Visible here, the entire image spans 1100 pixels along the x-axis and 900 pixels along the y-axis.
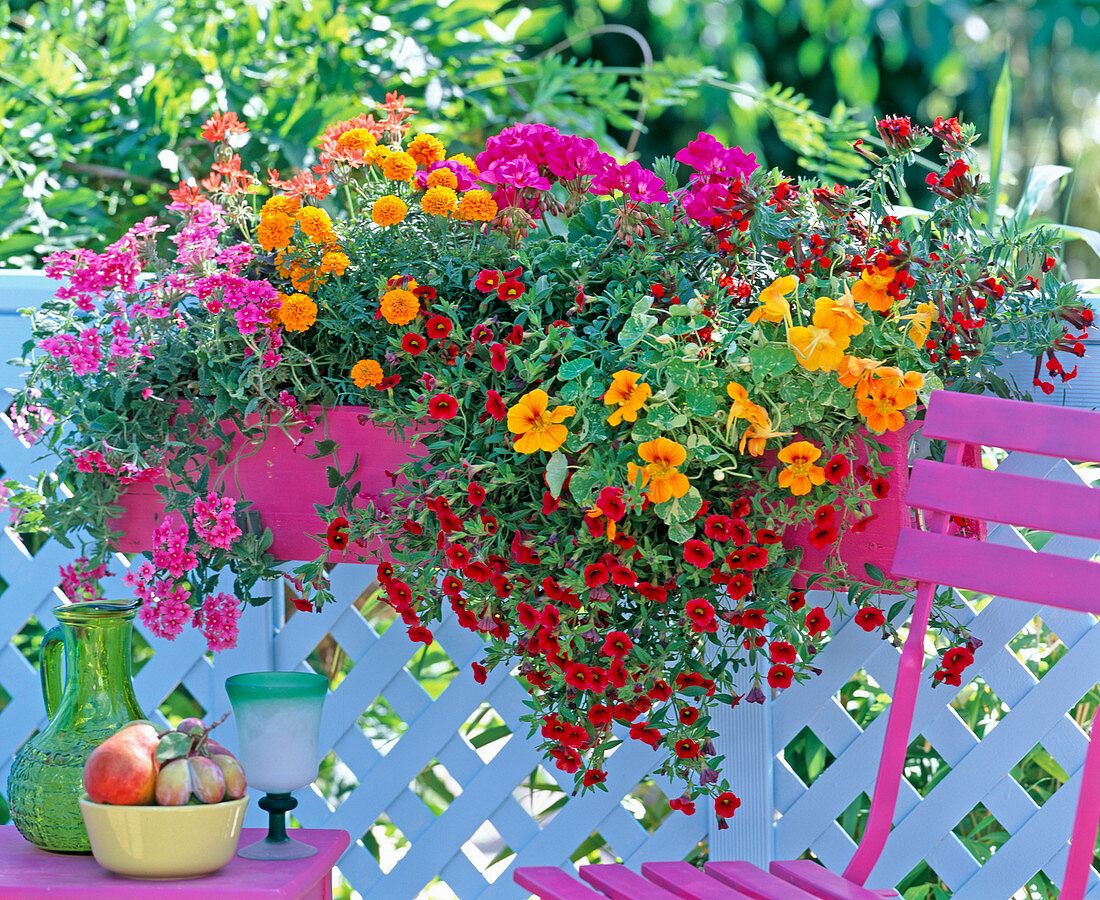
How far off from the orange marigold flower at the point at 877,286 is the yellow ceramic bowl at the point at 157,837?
0.82 meters

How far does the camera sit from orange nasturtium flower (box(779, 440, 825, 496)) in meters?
1.04

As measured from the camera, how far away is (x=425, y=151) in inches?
50.8

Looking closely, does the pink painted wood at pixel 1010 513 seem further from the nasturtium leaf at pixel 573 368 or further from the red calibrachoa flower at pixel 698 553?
the nasturtium leaf at pixel 573 368

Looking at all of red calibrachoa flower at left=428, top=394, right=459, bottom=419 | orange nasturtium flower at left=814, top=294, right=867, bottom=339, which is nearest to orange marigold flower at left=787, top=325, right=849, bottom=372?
orange nasturtium flower at left=814, top=294, right=867, bottom=339

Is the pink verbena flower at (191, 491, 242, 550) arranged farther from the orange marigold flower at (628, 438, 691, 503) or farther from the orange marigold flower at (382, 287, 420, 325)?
the orange marigold flower at (628, 438, 691, 503)

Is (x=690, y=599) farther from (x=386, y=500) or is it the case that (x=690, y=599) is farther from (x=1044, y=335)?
(x=1044, y=335)

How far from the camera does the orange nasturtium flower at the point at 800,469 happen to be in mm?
1040

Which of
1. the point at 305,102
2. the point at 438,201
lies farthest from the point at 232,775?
the point at 305,102

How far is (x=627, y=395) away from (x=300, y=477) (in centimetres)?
45

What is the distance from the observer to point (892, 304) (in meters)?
1.07

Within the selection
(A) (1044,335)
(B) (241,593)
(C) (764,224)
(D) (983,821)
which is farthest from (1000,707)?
(B) (241,593)

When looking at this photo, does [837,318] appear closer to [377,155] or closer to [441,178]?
[441,178]

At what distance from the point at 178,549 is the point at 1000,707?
1296mm

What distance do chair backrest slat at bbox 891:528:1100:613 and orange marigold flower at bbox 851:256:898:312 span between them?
0.25m
